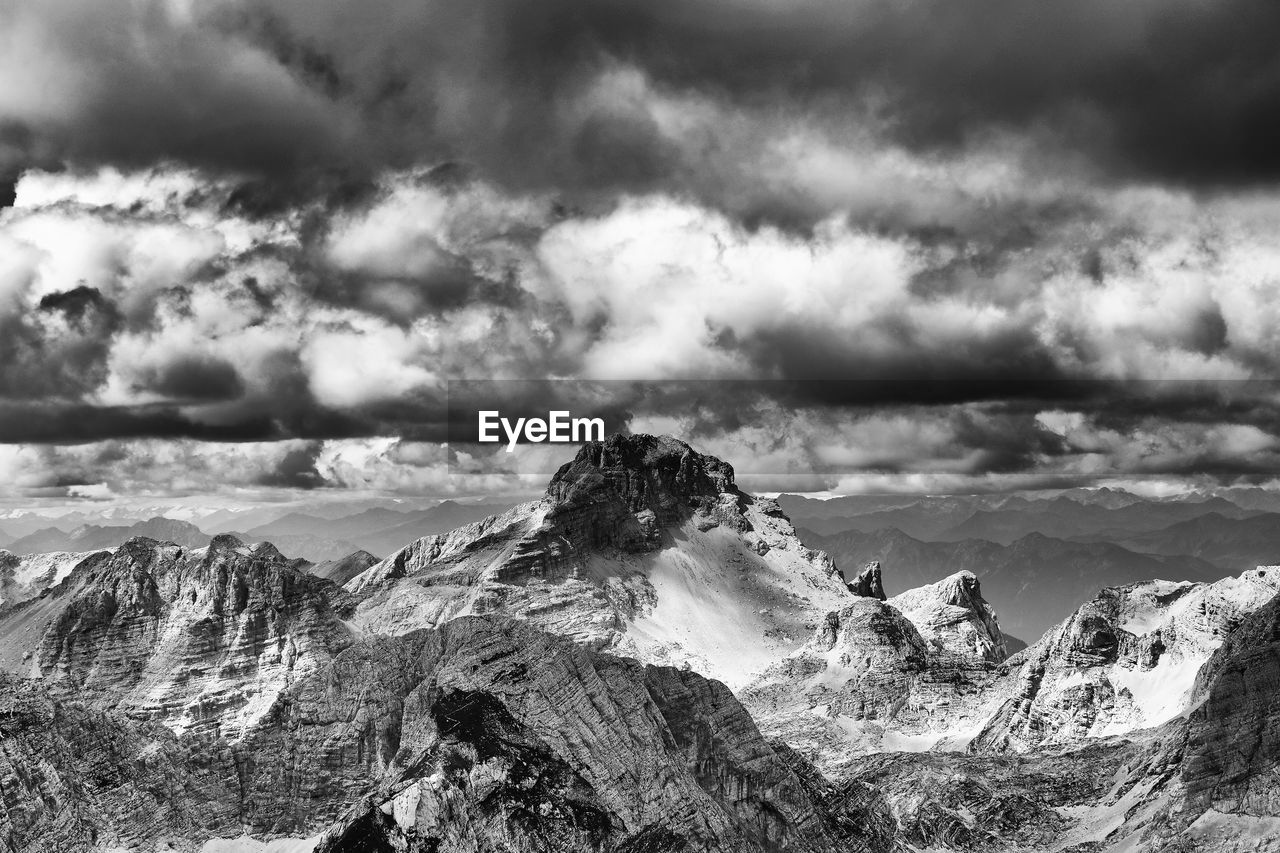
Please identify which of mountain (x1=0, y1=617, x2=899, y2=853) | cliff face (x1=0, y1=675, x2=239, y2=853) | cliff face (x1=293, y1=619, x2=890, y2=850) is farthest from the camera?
cliff face (x1=0, y1=675, x2=239, y2=853)

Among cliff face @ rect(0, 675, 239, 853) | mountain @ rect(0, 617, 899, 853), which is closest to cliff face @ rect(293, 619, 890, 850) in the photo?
mountain @ rect(0, 617, 899, 853)

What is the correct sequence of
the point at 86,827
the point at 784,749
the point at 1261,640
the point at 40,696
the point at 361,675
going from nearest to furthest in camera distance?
the point at 86,827
the point at 40,696
the point at 361,675
the point at 784,749
the point at 1261,640

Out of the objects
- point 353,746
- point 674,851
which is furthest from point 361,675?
point 674,851

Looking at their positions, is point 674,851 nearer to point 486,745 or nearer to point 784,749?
point 486,745

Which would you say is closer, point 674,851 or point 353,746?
point 674,851

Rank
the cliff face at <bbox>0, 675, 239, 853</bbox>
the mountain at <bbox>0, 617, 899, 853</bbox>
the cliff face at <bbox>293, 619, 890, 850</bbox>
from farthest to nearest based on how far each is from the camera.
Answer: the cliff face at <bbox>0, 675, 239, 853</bbox> < the mountain at <bbox>0, 617, 899, 853</bbox> < the cliff face at <bbox>293, 619, 890, 850</bbox>

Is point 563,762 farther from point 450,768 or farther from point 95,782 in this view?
point 95,782

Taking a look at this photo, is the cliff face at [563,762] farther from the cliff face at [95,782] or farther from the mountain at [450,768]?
the cliff face at [95,782]

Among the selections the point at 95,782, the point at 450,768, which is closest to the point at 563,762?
the point at 450,768

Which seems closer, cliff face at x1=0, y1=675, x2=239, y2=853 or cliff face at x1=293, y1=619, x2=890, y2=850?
cliff face at x1=293, y1=619, x2=890, y2=850

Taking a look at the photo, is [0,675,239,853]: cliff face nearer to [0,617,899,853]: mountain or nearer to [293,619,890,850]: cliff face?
[0,617,899,853]: mountain

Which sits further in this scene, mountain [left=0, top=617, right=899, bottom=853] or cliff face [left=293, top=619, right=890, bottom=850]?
mountain [left=0, top=617, right=899, bottom=853]
